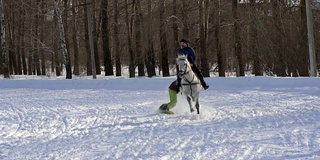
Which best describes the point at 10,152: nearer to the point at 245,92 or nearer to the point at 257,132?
the point at 257,132

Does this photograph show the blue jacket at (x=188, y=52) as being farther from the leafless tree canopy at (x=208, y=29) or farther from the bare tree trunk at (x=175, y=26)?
the bare tree trunk at (x=175, y=26)

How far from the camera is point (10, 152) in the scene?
6.94m

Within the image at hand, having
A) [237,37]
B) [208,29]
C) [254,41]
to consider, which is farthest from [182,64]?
[254,41]

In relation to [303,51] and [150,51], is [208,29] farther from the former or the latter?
[303,51]

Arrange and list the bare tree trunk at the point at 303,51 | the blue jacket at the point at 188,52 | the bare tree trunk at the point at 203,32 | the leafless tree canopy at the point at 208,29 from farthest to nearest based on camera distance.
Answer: the bare tree trunk at the point at 203,32 → the leafless tree canopy at the point at 208,29 → the bare tree trunk at the point at 303,51 → the blue jacket at the point at 188,52

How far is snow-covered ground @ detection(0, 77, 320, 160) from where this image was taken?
6.48 metres

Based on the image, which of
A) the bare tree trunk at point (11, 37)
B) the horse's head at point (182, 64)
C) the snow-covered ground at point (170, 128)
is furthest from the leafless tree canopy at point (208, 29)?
the horse's head at point (182, 64)

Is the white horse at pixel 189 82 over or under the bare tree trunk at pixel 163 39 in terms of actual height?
Result: under

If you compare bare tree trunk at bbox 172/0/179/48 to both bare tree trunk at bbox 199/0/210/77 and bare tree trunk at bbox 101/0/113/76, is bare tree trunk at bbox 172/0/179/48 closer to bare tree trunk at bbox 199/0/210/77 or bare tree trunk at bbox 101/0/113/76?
bare tree trunk at bbox 199/0/210/77

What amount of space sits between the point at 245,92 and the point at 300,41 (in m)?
10.9

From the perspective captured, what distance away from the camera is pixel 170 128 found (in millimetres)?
8594

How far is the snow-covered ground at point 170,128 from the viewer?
648 centimetres

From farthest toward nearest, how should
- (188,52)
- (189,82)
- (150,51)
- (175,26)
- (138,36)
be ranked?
(150,51) → (138,36) → (175,26) → (188,52) → (189,82)

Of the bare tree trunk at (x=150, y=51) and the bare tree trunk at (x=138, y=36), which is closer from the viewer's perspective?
the bare tree trunk at (x=150, y=51)
